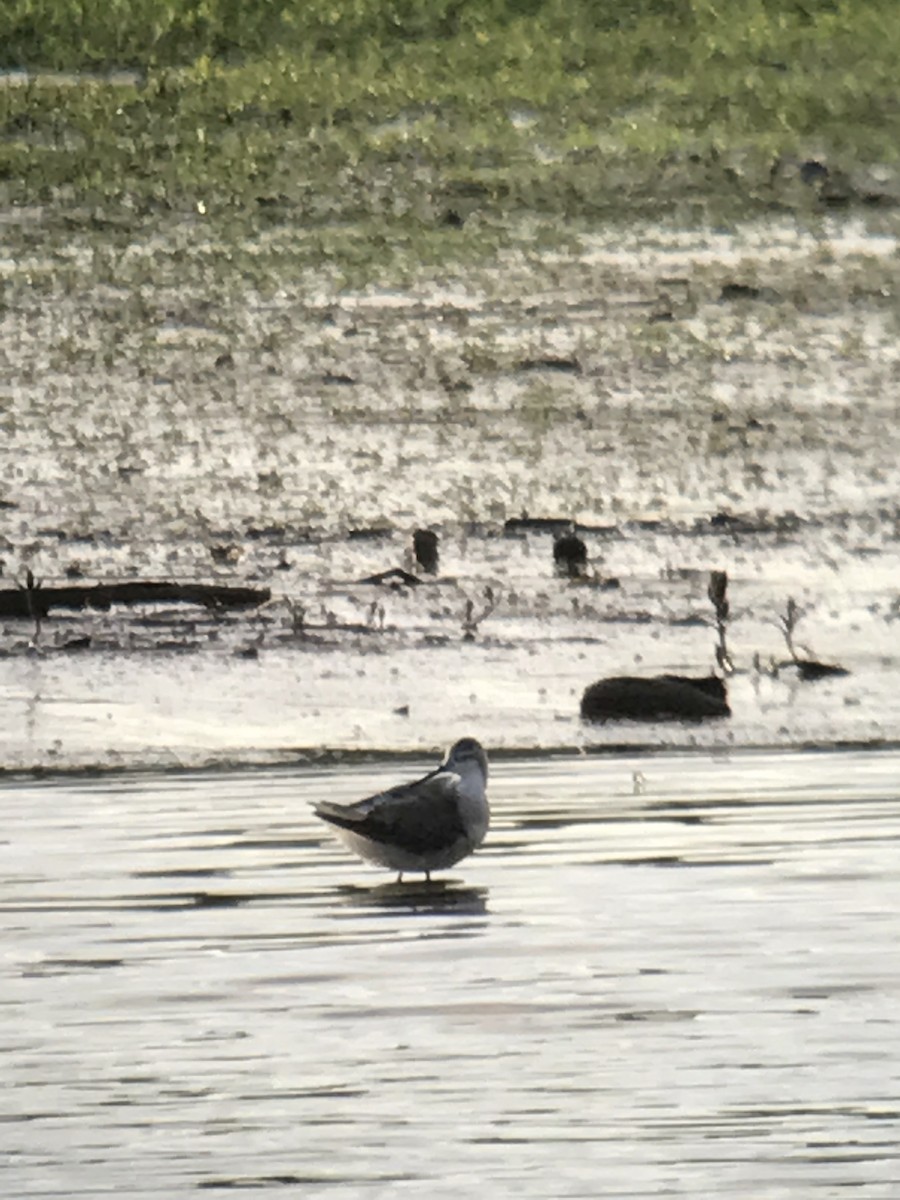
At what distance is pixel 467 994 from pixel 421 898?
1.47 meters

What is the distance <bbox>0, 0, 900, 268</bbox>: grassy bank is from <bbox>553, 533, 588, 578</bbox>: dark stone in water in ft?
9.64

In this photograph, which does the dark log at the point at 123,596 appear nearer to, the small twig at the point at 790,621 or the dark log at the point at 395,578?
the dark log at the point at 395,578

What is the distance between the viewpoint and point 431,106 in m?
17.5

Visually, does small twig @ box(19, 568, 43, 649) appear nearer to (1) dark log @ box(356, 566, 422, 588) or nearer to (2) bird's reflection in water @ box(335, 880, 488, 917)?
(1) dark log @ box(356, 566, 422, 588)

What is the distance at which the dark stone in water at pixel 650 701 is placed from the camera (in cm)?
1165

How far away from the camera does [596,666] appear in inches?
496

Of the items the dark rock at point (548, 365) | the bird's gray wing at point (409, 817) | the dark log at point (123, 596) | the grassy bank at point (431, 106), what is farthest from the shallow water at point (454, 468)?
the bird's gray wing at point (409, 817)

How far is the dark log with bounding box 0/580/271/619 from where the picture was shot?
13900 mm

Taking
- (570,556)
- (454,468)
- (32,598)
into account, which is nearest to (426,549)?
(570,556)

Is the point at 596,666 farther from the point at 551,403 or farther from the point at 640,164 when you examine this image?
the point at 640,164

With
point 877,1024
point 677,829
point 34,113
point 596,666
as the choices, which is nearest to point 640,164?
point 34,113

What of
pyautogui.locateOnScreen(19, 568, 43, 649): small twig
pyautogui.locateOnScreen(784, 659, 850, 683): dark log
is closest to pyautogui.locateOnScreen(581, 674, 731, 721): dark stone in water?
pyautogui.locateOnScreen(784, 659, 850, 683): dark log

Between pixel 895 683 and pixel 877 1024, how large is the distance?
5304 mm

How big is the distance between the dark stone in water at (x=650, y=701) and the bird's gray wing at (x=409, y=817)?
7.65 feet
